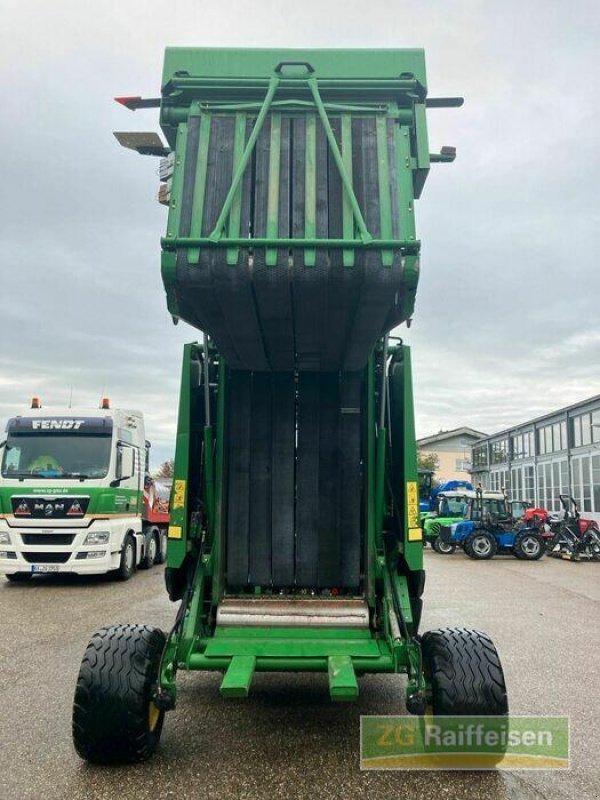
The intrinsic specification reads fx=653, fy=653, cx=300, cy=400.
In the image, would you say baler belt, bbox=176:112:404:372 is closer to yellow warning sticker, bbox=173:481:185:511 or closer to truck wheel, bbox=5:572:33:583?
yellow warning sticker, bbox=173:481:185:511

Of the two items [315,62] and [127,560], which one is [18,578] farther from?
[315,62]

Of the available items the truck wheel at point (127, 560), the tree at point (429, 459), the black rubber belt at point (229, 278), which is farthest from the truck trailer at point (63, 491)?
the tree at point (429, 459)

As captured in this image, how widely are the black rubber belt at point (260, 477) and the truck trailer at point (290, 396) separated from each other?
0.01 metres

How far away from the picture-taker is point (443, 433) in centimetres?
5631

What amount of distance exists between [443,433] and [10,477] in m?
48.3

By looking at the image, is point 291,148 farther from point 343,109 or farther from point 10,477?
point 10,477

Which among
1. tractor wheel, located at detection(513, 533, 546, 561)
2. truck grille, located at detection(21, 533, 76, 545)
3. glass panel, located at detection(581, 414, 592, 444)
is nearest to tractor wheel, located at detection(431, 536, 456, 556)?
tractor wheel, located at detection(513, 533, 546, 561)

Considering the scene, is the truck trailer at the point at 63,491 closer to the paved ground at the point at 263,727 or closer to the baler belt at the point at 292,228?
the paved ground at the point at 263,727

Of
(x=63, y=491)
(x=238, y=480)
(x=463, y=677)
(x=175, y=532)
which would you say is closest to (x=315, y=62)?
(x=238, y=480)

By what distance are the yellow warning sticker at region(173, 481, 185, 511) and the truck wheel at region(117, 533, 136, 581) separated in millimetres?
7997

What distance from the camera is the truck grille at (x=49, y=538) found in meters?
11.3

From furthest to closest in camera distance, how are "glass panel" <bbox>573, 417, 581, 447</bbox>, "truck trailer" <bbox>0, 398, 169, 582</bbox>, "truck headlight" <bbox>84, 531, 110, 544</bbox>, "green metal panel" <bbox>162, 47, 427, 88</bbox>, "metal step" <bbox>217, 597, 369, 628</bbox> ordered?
"glass panel" <bbox>573, 417, 581, 447</bbox> → "truck headlight" <bbox>84, 531, 110, 544</bbox> → "truck trailer" <bbox>0, 398, 169, 582</bbox> → "metal step" <bbox>217, 597, 369, 628</bbox> → "green metal panel" <bbox>162, 47, 427, 88</bbox>

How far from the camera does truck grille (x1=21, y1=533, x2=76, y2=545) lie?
1127cm

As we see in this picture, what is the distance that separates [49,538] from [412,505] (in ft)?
27.8
